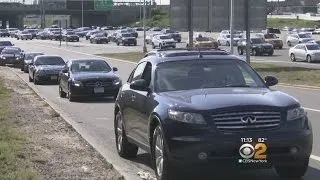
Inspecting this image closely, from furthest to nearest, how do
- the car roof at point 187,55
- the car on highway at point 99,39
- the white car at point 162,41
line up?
the car on highway at point 99,39 → the white car at point 162,41 → the car roof at point 187,55

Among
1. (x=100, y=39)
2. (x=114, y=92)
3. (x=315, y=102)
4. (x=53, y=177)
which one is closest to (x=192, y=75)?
(x=53, y=177)

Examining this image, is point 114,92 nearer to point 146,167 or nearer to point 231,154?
point 146,167

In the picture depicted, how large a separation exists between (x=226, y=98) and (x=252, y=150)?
2.43 feet

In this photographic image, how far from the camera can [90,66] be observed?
23.5 meters

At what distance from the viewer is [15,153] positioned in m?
9.73

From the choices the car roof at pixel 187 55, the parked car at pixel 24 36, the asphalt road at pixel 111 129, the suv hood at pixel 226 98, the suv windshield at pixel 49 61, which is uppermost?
the parked car at pixel 24 36

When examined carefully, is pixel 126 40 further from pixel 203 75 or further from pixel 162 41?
pixel 203 75

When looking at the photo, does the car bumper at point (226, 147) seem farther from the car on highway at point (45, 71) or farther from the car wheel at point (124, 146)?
the car on highway at point (45, 71)

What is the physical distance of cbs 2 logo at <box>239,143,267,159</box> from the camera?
7.21 m

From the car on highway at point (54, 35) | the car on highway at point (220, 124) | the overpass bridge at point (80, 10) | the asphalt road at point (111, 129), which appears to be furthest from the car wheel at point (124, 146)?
the overpass bridge at point (80, 10)

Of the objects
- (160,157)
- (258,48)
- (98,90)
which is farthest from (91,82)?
(258,48)

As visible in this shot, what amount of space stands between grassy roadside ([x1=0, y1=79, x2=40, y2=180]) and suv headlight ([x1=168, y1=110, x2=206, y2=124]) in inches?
75.5

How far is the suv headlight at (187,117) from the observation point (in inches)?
289

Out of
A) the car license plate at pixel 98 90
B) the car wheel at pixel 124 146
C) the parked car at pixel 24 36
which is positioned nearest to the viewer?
the car wheel at pixel 124 146
